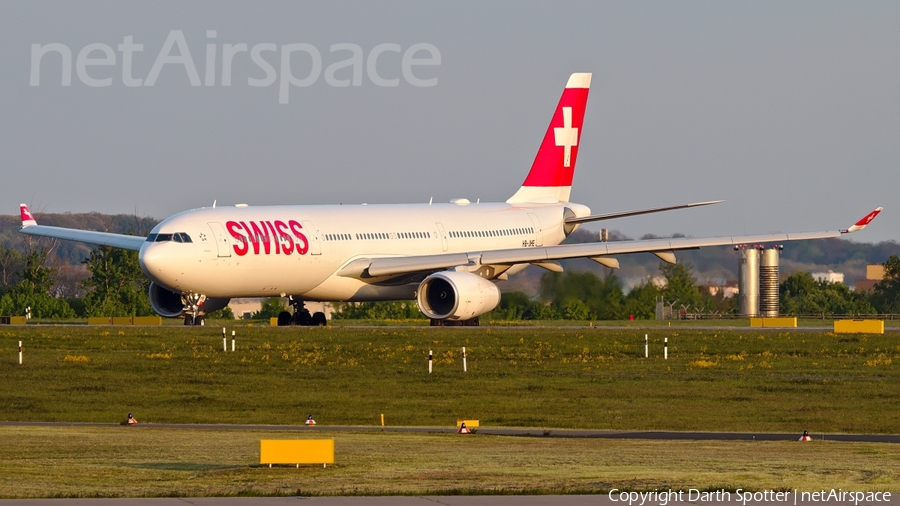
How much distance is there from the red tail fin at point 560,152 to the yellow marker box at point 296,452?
44804 mm

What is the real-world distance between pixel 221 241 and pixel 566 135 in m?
21.6

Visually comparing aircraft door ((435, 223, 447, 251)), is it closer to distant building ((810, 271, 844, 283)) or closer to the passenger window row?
the passenger window row

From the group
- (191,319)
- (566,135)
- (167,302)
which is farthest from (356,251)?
(566,135)

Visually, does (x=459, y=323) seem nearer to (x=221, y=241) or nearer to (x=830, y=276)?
(x=221, y=241)

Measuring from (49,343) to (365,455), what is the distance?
26949 millimetres

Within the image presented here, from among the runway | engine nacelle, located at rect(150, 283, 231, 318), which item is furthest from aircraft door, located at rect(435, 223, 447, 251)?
the runway

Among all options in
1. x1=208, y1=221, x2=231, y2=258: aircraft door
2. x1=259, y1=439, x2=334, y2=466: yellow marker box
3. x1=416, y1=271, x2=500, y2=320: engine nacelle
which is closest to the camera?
x1=259, y1=439, x2=334, y2=466: yellow marker box

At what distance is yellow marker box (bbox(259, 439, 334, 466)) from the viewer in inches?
749

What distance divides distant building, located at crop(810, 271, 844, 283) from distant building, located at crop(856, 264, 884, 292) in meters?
1.31

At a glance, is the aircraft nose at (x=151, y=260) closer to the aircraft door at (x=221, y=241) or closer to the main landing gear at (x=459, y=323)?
the aircraft door at (x=221, y=241)

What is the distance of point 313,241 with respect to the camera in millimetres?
51500

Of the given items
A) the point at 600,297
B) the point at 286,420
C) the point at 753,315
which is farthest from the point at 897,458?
the point at 753,315

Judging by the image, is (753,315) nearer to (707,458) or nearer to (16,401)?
(16,401)

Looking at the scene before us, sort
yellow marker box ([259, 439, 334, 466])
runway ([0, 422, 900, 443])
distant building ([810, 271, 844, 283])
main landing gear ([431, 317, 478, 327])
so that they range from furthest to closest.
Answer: distant building ([810, 271, 844, 283]) < main landing gear ([431, 317, 478, 327]) < runway ([0, 422, 900, 443]) < yellow marker box ([259, 439, 334, 466])
